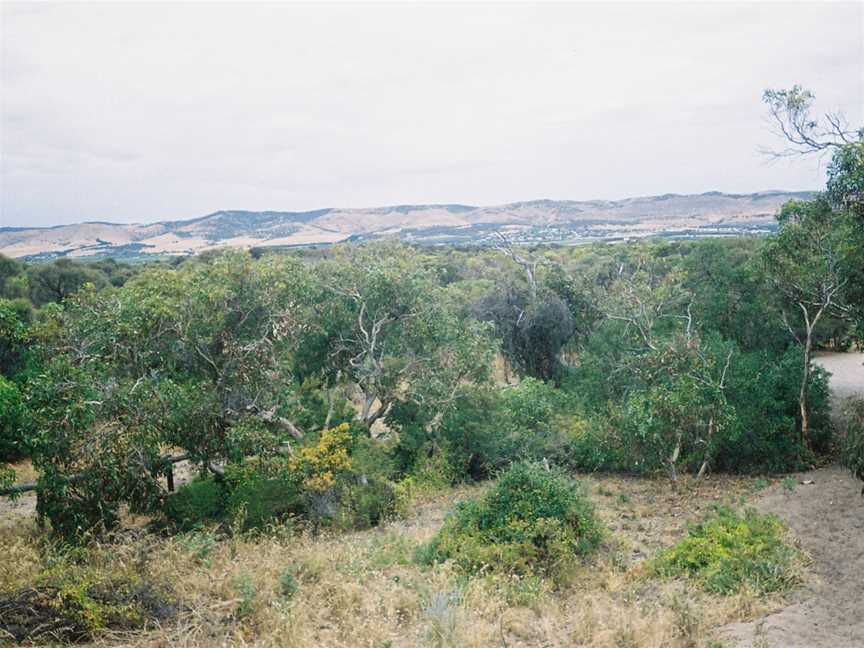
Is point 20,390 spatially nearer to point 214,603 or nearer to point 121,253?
point 214,603

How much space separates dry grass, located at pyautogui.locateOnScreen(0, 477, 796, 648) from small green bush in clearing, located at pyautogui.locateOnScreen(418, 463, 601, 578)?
0.34 metres

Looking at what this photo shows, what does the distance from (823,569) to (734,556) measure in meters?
1.05

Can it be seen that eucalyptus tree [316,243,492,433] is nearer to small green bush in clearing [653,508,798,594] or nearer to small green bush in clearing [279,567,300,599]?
small green bush in clearing [653,508,798,594]

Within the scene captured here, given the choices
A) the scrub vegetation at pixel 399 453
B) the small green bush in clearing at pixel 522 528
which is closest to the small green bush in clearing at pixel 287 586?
the scrub vegetation at pixel 399 453

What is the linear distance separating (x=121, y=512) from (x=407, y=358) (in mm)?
6354

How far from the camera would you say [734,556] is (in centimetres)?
799

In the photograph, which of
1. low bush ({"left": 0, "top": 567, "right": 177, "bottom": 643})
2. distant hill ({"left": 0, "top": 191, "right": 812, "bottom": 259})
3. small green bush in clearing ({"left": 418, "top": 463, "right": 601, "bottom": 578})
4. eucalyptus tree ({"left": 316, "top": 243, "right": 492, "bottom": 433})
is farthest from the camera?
distant hill ({"left": 0, "top": 191, "right": 812, "bottom": 259})

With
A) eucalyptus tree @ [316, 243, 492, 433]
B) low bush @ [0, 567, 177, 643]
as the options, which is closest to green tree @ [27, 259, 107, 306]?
eucalyptus tree @ [316, 243, 492, 433]

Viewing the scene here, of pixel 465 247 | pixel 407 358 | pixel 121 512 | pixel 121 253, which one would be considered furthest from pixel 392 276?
pixel 121 253

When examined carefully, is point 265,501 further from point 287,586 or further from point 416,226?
point 416,226

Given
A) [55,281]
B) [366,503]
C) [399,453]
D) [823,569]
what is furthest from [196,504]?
[55,281]

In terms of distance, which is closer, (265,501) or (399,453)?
(265,501)

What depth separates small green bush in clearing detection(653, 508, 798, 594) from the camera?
7.39m

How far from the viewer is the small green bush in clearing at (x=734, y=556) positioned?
24.3ft
